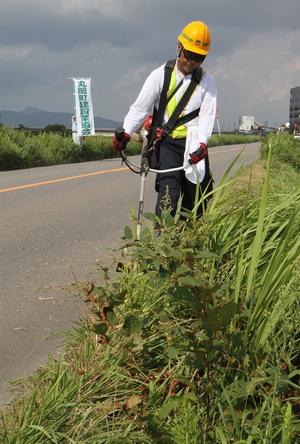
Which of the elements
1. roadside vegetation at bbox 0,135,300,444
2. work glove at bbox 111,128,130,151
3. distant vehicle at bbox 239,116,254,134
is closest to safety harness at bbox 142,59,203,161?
work glove at bbox 111,128,130,151

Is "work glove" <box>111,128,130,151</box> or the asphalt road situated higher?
"work glove" <box>111,128,130,151</box>

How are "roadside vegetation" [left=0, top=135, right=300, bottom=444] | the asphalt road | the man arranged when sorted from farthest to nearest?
the man → the asphalt road → "roadside vegetation" [left=0, top=135, right=300, bottom=444]

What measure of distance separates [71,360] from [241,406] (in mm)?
998

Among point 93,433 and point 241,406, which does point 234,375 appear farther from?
point 93,433

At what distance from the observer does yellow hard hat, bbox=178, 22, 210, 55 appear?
4066 millimetres

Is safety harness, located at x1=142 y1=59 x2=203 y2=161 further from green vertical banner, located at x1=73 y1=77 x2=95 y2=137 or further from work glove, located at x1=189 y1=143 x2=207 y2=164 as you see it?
green vertical banner, located at x1=73 y1=77 x2=95 y2=137

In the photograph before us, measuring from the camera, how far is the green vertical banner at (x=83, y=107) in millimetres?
21156

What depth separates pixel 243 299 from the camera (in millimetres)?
2672

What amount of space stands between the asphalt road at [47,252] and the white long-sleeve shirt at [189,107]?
55cm

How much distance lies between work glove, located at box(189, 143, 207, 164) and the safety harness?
29 cm

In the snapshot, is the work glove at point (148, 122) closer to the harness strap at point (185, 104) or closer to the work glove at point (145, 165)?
the harness strap at point (185, 104)

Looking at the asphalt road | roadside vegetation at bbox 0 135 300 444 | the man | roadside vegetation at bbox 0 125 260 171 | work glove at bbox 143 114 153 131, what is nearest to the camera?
roadside vegetation at bbox 0 135 300 444

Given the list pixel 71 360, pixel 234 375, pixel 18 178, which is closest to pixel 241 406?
pixel 234 375

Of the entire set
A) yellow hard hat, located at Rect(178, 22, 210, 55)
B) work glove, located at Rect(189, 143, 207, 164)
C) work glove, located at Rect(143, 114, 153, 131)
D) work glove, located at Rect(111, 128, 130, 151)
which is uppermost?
A: yellow hard hat, located at Rect(178, 22, 210, 55)
